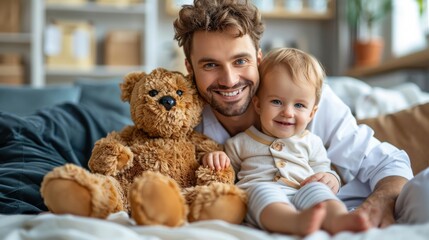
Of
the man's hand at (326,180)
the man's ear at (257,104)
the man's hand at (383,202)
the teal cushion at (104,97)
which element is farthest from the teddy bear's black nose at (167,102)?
the teal cushion at (104,97)

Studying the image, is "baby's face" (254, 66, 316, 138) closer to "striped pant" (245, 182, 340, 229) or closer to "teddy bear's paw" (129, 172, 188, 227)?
"striped pant" (245, 182, 340, 229)

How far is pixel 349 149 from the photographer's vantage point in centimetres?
131

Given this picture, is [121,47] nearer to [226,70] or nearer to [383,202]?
[226,70]

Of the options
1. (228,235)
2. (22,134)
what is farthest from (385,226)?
(22,134)

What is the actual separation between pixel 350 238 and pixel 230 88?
1.71 feet

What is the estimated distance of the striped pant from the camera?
98cm

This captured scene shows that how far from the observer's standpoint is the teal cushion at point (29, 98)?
2.13 metres

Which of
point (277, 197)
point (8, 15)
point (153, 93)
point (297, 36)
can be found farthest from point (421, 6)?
point (8, 15)

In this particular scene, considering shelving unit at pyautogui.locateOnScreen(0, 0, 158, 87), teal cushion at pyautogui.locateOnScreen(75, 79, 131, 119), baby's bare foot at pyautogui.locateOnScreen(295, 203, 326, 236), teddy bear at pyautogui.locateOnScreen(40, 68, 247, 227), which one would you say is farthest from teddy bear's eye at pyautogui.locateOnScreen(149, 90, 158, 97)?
shelving unit at pyautogui.locateOnScreen(0, 0, 158, 87)

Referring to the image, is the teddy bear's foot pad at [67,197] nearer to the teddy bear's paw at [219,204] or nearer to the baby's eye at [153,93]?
the teddy bear's paw at [219,204]

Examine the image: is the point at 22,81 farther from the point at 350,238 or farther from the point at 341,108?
the point at 350,238

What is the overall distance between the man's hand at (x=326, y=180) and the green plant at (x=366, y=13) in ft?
8.11

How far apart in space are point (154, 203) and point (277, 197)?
0.79ft

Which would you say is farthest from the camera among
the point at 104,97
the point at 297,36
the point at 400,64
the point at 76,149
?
the point at 297,36
